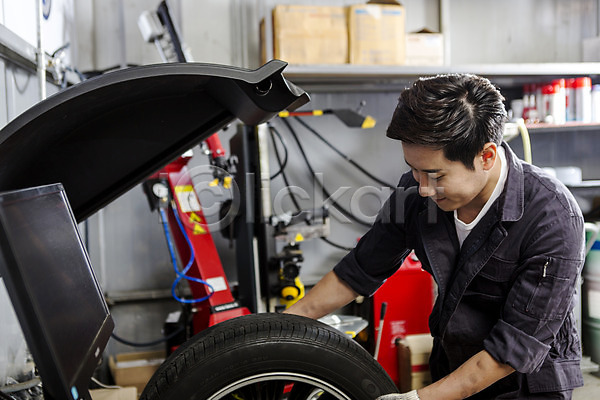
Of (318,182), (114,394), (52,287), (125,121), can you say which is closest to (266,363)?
(52,287)

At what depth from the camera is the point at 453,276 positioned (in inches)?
45.9

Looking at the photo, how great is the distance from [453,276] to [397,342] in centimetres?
144

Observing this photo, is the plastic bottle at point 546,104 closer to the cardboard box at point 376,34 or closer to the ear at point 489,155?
the cardboard box at point 376,34

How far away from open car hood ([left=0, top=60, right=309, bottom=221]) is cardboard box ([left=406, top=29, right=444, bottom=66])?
84.0 inches

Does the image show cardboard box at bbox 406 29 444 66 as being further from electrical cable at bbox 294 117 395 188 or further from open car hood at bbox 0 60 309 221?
open car hood at bbox 0 60 309 221

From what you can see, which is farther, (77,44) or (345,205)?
(345,205)

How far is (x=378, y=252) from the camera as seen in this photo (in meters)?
1.26

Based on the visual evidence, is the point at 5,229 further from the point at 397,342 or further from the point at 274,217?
the point at 397,342

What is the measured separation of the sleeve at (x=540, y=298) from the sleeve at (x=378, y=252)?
1.08 feet

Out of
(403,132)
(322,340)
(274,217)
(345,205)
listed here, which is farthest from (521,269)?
(345,205)

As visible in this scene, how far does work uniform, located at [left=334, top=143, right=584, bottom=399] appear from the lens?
990 millimetres

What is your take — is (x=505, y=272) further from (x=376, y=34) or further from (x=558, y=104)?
(x=558, y=104)

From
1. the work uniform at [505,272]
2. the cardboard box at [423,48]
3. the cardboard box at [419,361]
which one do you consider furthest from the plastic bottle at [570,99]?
the work uniform at [505,272]

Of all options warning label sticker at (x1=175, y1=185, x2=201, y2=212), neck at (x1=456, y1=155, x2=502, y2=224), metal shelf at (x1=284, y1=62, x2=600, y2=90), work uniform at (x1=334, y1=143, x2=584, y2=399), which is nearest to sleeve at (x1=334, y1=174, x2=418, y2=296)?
work uniform at (x1=334, y1=143, x2=584, y2=399)
